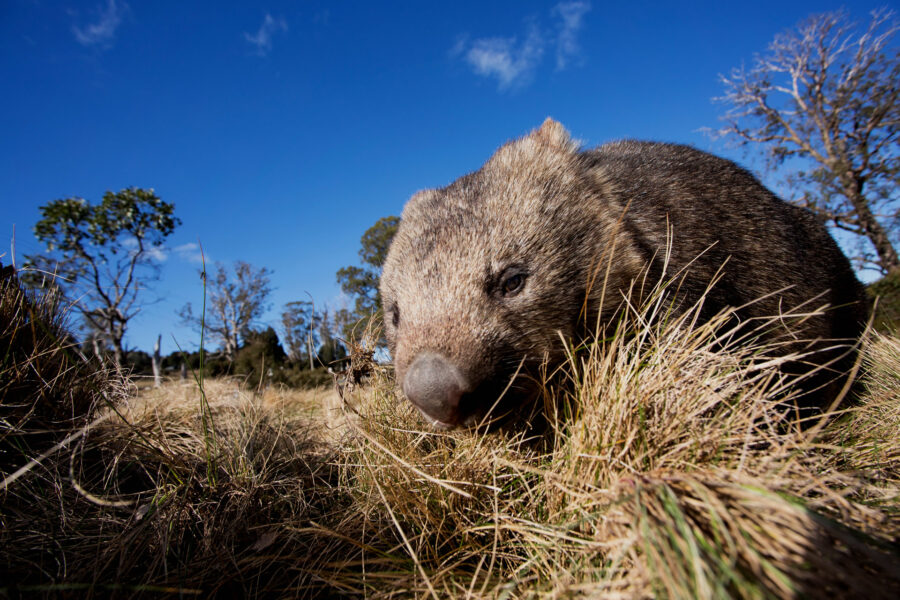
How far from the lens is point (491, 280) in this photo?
2.07 metres

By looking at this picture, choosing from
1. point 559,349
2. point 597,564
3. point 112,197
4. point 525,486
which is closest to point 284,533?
point 525,486

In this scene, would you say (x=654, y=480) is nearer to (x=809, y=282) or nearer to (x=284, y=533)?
(x=284, y=533)

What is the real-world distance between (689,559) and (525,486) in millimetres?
874

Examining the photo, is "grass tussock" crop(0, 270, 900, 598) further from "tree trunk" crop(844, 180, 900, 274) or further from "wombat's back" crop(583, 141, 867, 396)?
"tree trunk" crop(844, 180, 900, 274)

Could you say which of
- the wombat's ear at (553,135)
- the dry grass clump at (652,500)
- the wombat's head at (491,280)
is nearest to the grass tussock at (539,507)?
the dry grass clump at (652,500)

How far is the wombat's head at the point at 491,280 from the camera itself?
1.75 meters

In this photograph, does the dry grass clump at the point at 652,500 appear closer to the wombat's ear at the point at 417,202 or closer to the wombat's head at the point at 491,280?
the wombat's head at the point at 491,280

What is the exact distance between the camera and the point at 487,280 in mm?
2051

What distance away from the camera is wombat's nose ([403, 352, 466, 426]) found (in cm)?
165

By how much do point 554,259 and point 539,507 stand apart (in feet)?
3.77

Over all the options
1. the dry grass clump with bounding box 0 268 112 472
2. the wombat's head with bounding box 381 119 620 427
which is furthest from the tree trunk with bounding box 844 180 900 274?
the dry grass clump with bounding box 0 268 112 472

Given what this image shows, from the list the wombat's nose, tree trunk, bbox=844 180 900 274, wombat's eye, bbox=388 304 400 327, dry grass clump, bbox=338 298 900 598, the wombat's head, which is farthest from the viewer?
tree trunk, bbox=844 180 900 274

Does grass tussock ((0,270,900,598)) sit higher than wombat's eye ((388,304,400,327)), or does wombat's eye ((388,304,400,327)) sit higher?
wombat's eye ((388,304,400,327))

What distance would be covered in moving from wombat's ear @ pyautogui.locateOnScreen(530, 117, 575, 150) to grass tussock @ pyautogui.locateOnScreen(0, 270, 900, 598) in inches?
48.8
